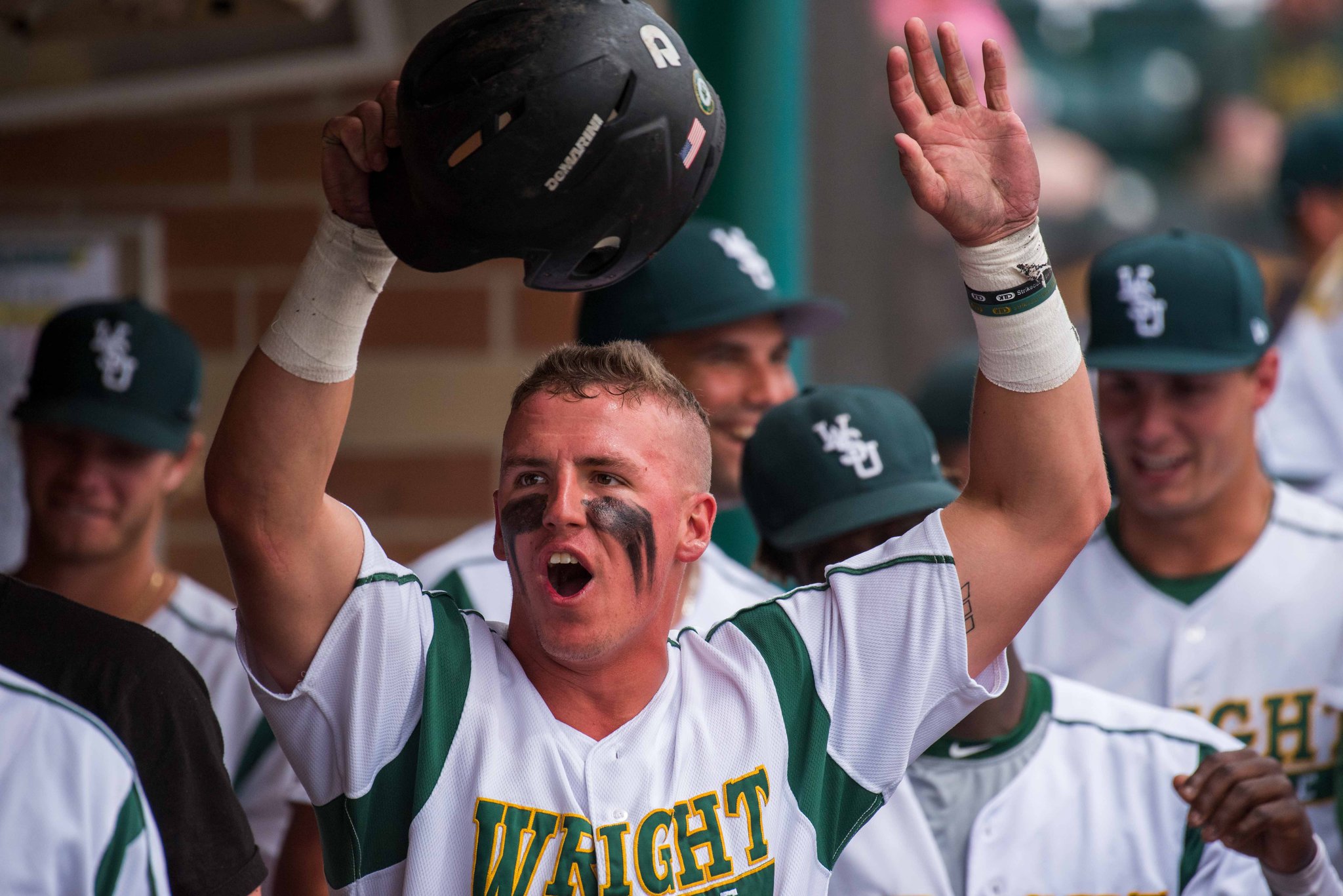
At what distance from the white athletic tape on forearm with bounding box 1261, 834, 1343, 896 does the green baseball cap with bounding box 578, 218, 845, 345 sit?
5.24 ft

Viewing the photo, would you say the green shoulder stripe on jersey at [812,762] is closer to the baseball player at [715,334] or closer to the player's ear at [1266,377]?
the baseball player at [715,334]

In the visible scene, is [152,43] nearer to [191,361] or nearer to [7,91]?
[7,91]

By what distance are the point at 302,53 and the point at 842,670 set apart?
282cm

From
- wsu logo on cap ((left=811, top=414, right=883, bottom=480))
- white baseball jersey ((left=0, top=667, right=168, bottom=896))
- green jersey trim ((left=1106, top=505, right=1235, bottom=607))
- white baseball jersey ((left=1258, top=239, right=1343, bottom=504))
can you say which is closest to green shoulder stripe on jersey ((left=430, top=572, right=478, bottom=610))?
wsu logo on cap ((left=811, top=414, right=883, bottom=480))

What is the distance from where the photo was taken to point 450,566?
3039mm

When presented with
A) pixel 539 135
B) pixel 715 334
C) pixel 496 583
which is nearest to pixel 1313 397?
pixel 715 334

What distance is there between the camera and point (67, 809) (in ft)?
5.87

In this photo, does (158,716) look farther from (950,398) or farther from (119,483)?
(950,398)

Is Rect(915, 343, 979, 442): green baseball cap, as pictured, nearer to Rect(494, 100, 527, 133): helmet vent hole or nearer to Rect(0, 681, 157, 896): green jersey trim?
Rect(494, 100, 527, 133): helmet vent hole

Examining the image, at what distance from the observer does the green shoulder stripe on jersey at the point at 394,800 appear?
6.67 ft

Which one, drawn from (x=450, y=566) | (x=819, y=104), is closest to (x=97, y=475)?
(x=450, y=566)

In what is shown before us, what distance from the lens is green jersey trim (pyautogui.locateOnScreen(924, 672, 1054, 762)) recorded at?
8.93 ft

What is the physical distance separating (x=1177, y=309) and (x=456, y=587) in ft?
5.80

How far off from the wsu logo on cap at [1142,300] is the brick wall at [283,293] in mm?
1641
